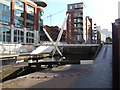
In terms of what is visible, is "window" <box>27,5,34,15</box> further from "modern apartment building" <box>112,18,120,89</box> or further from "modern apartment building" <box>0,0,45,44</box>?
"modern apartment building" <box>112,18,120,89</box>

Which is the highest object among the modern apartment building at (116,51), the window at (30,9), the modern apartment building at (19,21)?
the window at (30,9)

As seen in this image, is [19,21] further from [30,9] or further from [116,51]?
[116,51]

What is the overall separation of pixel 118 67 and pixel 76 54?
5126 cm

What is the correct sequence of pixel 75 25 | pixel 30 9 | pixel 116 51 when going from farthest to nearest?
pixel 75 25 < pixel 30 9 < pixel 116 51

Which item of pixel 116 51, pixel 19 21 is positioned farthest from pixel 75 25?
pixel 116 51

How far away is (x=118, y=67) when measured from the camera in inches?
329

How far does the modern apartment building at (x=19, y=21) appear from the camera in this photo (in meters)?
50.7

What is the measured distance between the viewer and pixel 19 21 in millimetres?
57312

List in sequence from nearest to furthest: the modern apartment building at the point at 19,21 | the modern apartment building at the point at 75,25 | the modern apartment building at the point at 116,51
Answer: the modern apartment building at the point at 116,51, the modern apartment building at the point at 19,21, the modern apartment building at the point at 75,25

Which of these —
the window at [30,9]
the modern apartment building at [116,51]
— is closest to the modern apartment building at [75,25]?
the window at [30,9]

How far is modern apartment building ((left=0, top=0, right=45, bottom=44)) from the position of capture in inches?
1998

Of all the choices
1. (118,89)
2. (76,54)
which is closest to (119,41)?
(118,89)

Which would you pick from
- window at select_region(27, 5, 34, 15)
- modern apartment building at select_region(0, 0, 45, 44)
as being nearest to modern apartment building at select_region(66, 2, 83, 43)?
modern apartment building at select_region(0, 0, 45, 44)

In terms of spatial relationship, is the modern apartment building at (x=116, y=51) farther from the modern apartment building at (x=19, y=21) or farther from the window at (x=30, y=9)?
Result: the window at (x=30, y=9)
